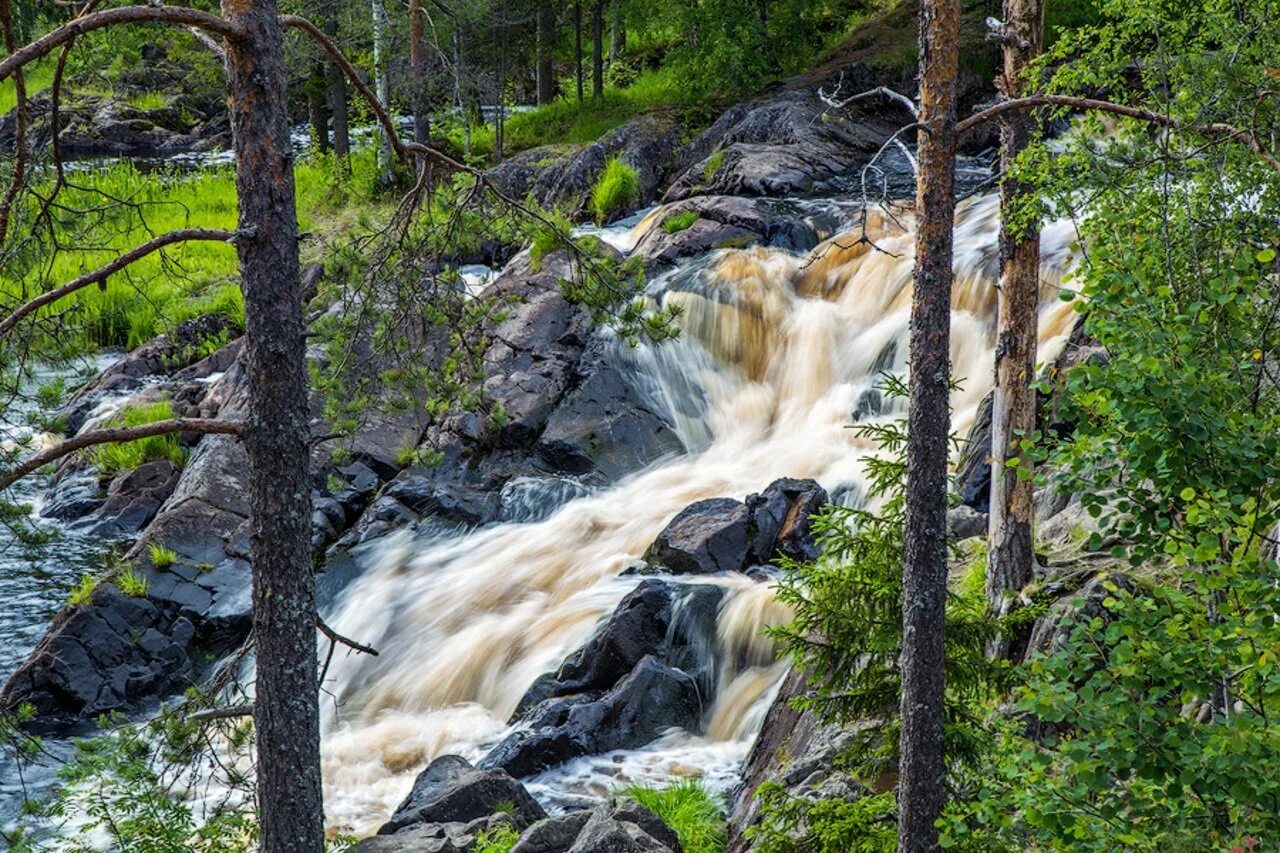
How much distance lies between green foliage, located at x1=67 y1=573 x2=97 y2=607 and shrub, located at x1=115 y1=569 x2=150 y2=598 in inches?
11.5

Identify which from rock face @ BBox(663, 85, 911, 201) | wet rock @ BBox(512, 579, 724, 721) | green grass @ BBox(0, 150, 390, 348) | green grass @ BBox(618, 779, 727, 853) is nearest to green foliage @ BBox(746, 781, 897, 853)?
green grass @ BBox(618, 779, 727, 853)

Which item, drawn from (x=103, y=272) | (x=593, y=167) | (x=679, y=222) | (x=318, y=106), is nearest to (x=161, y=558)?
(x=103, y=272)

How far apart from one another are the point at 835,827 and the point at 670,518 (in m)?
8.31

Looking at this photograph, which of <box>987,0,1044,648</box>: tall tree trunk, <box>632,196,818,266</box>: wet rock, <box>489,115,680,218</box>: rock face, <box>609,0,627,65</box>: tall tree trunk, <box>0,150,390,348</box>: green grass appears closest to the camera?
<box>987,0,1044,648</box>: tall tree trunk

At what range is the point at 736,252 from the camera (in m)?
20.0

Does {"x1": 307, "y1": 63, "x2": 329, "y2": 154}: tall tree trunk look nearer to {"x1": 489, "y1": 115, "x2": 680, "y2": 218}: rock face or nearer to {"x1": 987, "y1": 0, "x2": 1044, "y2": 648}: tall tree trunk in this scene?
{"x1": 489, "y1": 115, "x2": 680, "y2": 218}: rock face

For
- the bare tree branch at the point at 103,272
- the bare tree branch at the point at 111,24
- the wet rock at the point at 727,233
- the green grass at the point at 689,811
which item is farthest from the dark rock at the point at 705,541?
the bare tree branch at the point at 111,24

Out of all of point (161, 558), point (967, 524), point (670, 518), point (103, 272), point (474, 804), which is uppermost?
point (103, 272)

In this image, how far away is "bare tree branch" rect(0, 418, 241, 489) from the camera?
529 centimetres

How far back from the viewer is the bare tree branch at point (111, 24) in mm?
4852

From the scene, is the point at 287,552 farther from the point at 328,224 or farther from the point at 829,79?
the point at 829,79

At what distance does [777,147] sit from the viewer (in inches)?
968

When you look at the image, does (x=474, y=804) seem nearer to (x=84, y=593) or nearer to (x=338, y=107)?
(x=84, y=593)

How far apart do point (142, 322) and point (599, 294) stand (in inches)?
779
